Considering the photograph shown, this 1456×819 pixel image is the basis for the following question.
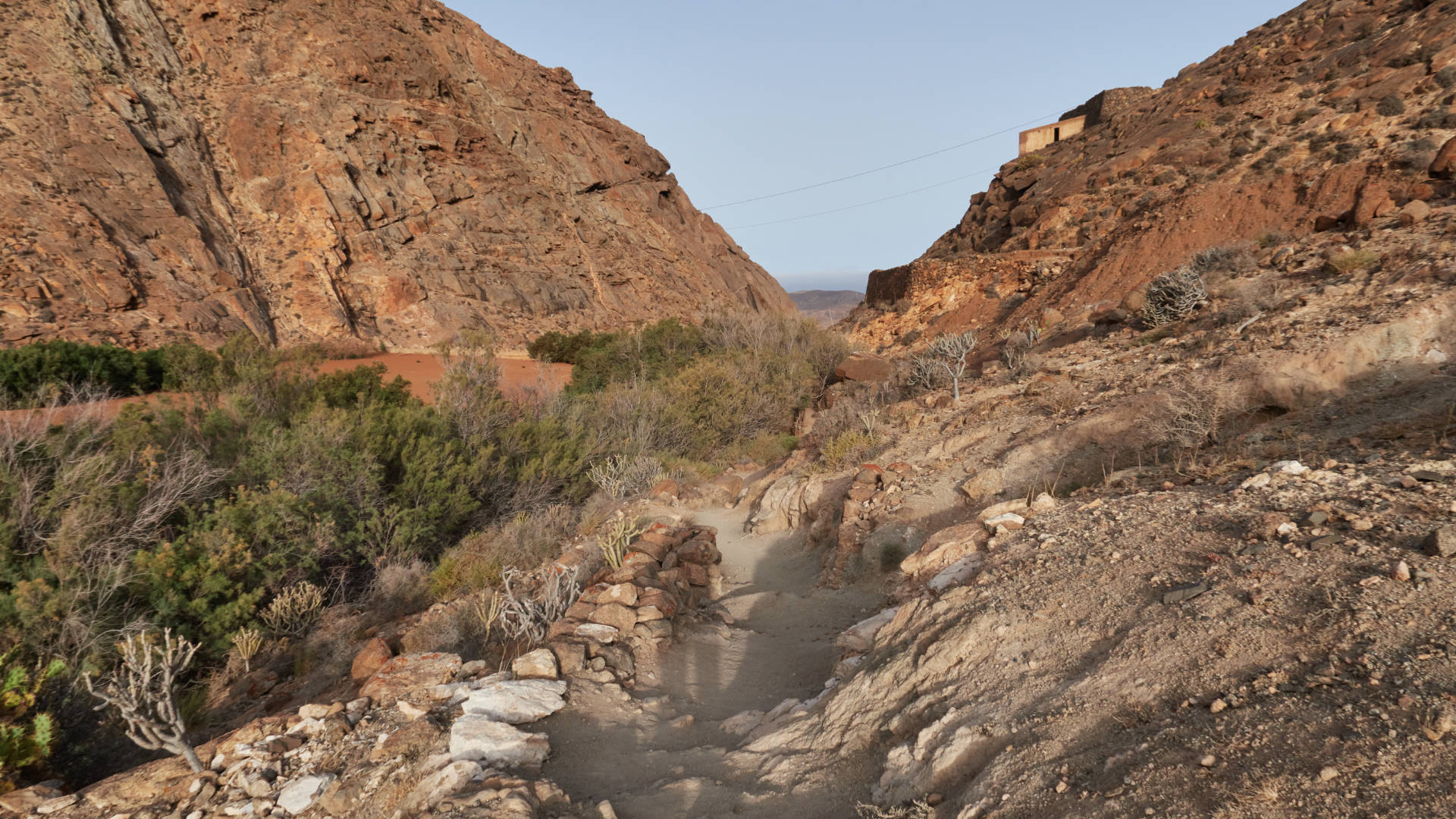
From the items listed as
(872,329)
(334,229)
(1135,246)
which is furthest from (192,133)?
(1135,246)

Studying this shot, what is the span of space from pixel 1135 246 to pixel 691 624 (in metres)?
14.8

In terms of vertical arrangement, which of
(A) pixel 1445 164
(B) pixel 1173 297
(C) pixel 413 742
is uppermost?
(A) pixel 1445 164

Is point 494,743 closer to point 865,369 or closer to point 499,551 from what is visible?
point 499,551

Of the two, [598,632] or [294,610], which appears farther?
[294,610]

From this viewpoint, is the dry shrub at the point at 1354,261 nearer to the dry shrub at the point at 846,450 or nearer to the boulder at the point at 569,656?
the dry shrub at the point at 846,450

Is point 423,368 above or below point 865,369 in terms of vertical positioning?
above

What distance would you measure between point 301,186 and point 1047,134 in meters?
37.0

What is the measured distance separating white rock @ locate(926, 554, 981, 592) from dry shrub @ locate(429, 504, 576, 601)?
3973 mm

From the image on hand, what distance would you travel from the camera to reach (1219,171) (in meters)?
16.6

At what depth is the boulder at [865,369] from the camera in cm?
1562

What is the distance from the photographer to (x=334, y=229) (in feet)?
86.5

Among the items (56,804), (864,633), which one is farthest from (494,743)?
(864,633)

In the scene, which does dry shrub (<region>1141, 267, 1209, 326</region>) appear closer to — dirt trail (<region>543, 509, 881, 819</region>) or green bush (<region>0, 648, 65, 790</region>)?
dirt trail (<region>543, 509, 881, 819</region>)

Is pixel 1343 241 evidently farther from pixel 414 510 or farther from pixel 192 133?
pixel 192 133
